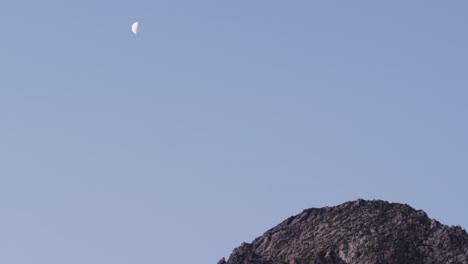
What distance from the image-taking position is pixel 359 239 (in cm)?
16262

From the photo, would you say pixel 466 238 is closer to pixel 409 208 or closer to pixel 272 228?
pixel 409 208

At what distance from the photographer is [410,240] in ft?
534

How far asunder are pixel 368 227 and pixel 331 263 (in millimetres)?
6167

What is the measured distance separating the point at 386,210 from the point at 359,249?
7.24 meters

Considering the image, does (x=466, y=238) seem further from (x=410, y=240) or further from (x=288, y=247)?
(x=288, y=247)

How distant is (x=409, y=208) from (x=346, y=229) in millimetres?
6405

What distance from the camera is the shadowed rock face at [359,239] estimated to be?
528ft

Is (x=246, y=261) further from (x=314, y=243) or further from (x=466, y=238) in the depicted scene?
(x=466, y=238)

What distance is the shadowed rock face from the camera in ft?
528

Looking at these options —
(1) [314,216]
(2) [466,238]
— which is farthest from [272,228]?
(2) [466,238]

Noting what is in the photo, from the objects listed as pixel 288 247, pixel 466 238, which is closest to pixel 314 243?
pixel 288 247

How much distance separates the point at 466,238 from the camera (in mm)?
163625

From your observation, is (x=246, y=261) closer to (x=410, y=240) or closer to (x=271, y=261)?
(x=271, y=261)

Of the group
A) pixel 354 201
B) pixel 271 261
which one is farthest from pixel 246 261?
pixel 354 201
